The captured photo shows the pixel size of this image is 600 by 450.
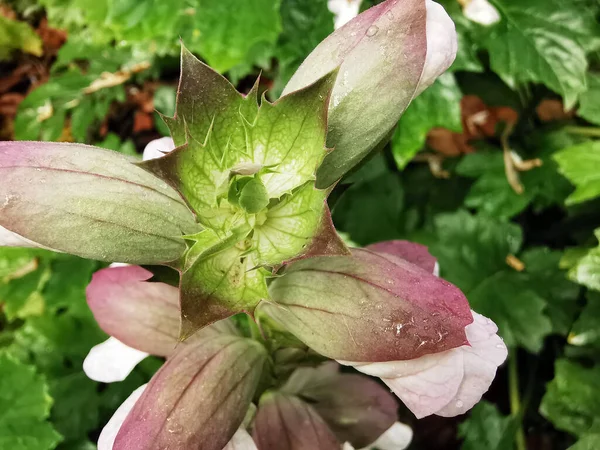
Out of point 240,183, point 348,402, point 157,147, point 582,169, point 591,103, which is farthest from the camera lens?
point 591,103

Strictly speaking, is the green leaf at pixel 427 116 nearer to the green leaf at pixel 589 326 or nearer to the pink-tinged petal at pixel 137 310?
the green leaf at pixel 589 326

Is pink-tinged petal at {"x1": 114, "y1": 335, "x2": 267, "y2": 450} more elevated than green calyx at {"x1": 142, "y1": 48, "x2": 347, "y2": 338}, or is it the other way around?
green calyx at {"x1": 142, "y1": 48, "x2": 347, "y2": 338}

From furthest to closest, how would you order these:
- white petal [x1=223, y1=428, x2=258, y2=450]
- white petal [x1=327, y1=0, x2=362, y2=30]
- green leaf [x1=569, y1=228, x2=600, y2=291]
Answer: white petal [x1=327, y1=0, x2=362, y2=30]
green leaf [x1=569, y1=228, x2=600, y2=291]
white petal [x1=223, y1=428, x2=258, y2=450]

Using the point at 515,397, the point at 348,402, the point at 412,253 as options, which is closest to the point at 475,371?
the point at 412,253

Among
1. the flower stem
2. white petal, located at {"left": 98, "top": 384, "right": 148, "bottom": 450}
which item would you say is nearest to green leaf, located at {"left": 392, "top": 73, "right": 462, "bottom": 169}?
the flower stem

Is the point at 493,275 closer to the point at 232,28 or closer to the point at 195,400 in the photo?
the point at 232,28

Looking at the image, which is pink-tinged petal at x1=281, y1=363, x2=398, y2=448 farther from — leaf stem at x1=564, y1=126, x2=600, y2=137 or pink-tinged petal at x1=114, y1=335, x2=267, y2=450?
leaf stem at x1=564, y1=126, x2=600, y2=137
